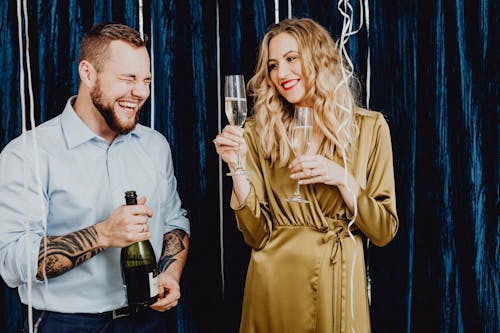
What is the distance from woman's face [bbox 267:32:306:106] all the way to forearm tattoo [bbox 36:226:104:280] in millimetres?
698

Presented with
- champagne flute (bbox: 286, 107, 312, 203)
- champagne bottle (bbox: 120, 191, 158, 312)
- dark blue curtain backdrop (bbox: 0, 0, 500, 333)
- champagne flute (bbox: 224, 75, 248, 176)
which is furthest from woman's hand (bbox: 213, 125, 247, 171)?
dark blue curtain backdrop (bbox: 0, 0, 500, 333)

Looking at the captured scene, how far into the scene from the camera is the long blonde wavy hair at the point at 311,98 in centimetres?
174

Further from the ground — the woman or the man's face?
the man's face

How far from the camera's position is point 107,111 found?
1.62 metres

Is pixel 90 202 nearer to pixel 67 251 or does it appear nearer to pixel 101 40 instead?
pixel 67 251

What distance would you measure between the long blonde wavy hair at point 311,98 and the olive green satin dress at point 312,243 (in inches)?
2.0

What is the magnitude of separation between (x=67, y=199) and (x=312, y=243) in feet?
2.32

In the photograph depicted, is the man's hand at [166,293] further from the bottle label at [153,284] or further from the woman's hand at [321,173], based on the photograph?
the woman's hand at [321,173]

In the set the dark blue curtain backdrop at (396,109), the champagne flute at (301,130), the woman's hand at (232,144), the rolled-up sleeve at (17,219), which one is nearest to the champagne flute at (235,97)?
the woman's hand at (232,144)

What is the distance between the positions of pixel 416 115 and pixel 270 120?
606 millimetres

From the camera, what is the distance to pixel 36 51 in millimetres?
2051

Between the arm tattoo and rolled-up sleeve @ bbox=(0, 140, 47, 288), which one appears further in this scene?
the arm tattoo

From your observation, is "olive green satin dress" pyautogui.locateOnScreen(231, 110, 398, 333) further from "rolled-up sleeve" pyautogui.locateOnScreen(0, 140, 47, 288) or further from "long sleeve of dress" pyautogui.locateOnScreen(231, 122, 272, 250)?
"rolled-up sleeve" pyautogui.locateOnScreen(0, 140, 47, 288)

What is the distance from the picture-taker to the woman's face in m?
1.75
